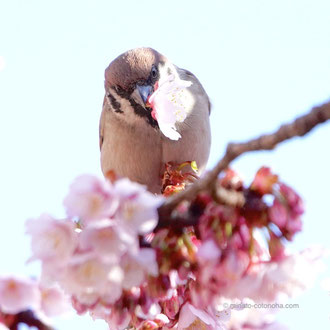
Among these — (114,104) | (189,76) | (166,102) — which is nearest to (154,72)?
(114,104)

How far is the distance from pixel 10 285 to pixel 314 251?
731mm

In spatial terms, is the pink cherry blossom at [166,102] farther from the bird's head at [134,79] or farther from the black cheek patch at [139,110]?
the black cheek patch at [139,110]

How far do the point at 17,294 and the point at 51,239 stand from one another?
0.14 m

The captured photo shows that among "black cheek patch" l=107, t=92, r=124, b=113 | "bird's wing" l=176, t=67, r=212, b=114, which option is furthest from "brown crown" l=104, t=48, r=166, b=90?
"bird's wing" l=176, t=67, r=212, b=114

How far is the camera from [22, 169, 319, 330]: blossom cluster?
48.7 inches

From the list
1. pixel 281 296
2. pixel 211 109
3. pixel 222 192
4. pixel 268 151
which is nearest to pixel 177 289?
pixel 281 296

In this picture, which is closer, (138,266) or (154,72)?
(138,266)

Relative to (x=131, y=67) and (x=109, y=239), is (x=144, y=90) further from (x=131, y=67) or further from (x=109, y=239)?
(x=109, y=239)

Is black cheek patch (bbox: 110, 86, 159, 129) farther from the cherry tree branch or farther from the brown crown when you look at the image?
the cherry tree branch

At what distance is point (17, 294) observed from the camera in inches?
51.5

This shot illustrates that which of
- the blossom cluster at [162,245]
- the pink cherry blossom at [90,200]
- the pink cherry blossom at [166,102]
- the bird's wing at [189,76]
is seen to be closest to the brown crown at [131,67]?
the bird's wing at [189,76]

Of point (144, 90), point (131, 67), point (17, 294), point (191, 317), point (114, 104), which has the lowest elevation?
point (191, 317)

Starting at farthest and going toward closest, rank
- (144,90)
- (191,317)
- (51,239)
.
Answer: (144,90), (191,317), (51,239)

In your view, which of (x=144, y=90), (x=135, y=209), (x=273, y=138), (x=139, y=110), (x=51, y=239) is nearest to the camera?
(x=273, y=138)
